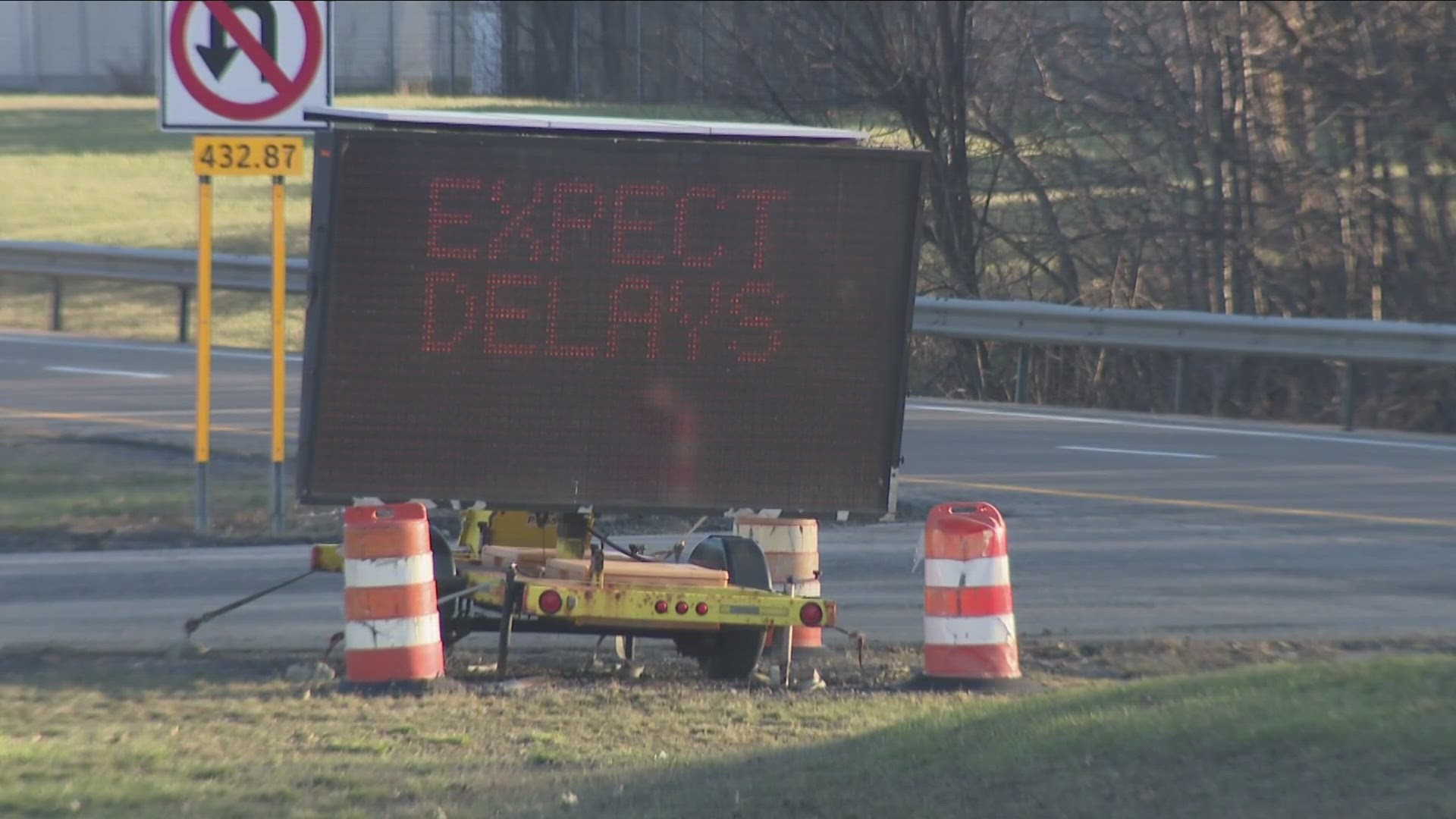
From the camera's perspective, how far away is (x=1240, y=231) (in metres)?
24.0

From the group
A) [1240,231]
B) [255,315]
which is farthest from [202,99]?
[255,315]

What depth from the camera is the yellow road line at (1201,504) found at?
1209 cm

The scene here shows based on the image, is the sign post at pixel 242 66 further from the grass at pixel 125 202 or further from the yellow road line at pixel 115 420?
the grass at pixel 125 202

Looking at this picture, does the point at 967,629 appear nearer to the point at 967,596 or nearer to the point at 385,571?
the point at 967,596

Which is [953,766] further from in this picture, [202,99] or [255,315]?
[255,315]

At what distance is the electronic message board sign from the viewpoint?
740 cm

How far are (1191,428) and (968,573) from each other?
30.0 ft

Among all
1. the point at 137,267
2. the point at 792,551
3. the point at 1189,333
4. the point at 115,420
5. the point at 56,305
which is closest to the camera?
the point at 792,551

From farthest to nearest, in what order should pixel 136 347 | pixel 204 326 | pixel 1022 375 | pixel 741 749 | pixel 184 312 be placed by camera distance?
pixel 184 312, pixel 136 347, pixel 1022 375, pixel 204 326, pixel 741 749

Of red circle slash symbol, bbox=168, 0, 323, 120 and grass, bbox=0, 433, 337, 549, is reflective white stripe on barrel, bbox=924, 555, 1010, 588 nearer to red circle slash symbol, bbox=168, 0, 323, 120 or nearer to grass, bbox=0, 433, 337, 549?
red circle slash symbol, bbox=168, 0, 323, 120

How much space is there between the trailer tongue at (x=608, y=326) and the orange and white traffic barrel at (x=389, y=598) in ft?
0.51

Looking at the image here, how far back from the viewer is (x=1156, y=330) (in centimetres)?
1862

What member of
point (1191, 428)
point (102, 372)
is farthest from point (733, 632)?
point (102, 372)

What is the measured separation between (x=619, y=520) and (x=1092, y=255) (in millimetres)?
14883
